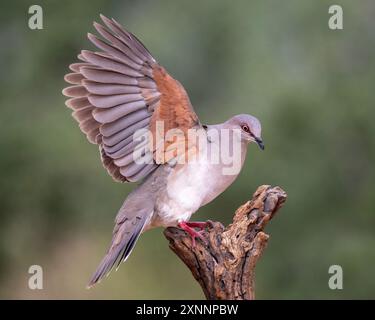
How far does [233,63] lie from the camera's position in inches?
408

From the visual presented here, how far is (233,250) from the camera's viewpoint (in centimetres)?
→ 493

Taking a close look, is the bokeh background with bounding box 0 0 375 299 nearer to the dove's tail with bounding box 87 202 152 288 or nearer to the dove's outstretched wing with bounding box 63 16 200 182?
the dove's outstretched wing with bounding box 63 16 200 182

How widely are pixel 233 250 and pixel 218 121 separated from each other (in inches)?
181

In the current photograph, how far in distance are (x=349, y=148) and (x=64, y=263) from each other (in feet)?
11.2

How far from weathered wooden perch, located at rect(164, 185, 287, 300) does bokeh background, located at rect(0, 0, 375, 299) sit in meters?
3.90

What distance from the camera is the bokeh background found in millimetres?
9398

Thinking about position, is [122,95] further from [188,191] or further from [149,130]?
[188,191]

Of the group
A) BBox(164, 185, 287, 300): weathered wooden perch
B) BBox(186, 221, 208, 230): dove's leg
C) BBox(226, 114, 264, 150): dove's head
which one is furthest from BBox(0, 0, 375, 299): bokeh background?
BBox(164, 185, 287, 300): weathered wooden perch

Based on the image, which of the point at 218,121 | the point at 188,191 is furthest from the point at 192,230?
the point at 218,121

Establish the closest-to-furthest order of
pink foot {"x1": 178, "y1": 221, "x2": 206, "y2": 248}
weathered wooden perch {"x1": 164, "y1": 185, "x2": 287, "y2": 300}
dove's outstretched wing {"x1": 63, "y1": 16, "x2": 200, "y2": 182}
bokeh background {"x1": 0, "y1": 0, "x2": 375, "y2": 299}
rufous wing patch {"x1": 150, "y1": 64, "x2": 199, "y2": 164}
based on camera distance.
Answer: weathered wooden perch {"x1": 164, "y1": 185, "x2": 287, "y2": 300}
pink foot {"x1": 178, "y1": 221, "x2": 206, "y2": 248}
rufous wing patch {"x1": 150, "y1": 64, "x2": 199, "y2": 164}
dove's outstretched wing {"x1": 63, "y1": 16, "x2": 200, "y2": 182}
bokeh background {"x1": 0, "y1": 0, "x2": 375, "y2": 299}

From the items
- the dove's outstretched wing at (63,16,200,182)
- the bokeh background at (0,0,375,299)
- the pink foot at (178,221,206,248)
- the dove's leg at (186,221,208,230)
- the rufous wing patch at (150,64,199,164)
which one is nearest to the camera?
the pink foot at (178,221,206,248)
